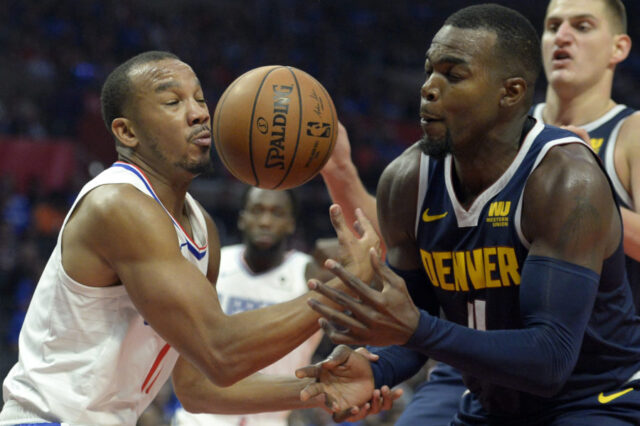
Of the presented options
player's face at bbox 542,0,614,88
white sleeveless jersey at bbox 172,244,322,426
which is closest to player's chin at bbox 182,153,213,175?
player's face at bbox 542,0,614,88

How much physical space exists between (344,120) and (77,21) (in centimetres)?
556

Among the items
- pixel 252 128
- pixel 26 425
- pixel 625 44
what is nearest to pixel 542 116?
pixel 625 44

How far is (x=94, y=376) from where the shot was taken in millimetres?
2697

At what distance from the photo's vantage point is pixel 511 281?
2617 mm

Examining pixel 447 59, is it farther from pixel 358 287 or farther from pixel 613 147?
pixel 613 147

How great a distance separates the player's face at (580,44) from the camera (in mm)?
3795

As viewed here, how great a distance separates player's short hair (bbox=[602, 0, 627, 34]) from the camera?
3879 mm

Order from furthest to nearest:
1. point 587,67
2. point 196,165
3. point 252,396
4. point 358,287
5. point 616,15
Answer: point 616,15 → point 587,67 → point 252,396 → point 196,165 → point 358,287

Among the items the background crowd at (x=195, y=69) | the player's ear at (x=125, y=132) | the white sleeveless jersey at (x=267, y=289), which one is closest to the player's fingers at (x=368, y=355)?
the player's ear at (x=125, y=132)

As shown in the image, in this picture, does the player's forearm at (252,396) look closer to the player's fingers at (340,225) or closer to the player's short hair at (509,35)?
the player's fingers at (340,225)

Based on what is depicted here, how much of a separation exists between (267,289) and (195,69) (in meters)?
10.8

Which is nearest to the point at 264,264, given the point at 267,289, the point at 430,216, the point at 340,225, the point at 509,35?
the point at 267,289

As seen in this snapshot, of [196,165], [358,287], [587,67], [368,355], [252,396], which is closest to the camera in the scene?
[358,287]

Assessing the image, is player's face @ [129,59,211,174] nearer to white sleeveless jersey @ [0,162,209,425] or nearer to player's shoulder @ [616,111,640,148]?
white sleeveless jersey @ [0,162,209,425]
